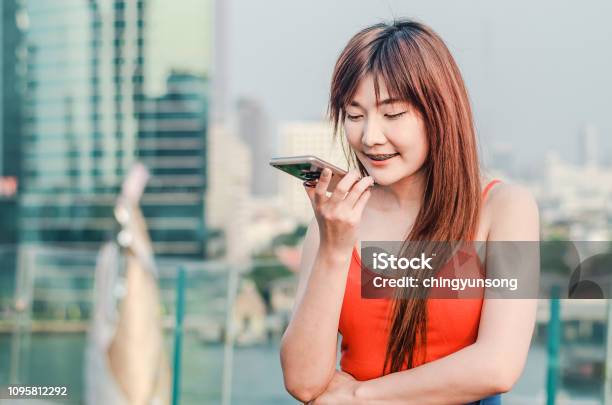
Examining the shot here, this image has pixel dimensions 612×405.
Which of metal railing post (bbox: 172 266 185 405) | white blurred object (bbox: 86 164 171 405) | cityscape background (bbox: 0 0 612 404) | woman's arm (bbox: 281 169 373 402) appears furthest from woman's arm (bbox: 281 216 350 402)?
cityscape background (bbox: 0 0 612 404)

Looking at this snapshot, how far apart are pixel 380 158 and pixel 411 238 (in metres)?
0.07

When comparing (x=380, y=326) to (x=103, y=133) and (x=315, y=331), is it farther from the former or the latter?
(x=103, y=133)

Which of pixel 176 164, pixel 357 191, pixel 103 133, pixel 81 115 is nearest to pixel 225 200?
pixel 176 164

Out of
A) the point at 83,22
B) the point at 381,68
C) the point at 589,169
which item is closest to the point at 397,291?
the point at 381,68

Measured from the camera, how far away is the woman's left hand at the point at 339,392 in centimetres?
64

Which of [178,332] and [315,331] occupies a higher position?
[315,331]

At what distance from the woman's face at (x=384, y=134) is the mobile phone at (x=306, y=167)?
5 centimetres

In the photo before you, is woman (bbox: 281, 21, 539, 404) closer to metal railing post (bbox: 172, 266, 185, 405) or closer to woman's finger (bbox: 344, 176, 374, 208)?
woman's finger (bbox: 344, 176, 374, 208)

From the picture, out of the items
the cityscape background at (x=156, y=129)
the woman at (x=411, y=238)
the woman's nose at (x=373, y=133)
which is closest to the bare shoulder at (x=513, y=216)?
the woman at (x=411, y=238)

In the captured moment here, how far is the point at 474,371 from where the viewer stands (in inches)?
24.6

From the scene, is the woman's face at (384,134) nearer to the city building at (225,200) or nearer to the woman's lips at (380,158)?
the woman's lips at (380,158)

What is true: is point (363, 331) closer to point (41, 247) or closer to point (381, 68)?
point (381, 68)

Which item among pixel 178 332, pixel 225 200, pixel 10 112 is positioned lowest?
pixel 225 200

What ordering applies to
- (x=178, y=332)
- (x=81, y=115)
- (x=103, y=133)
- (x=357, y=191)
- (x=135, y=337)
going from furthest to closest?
(x=81, y=115), (x=103, y=133), (x=135, y=337), (x=178, y=332), (x=357, y=191)
